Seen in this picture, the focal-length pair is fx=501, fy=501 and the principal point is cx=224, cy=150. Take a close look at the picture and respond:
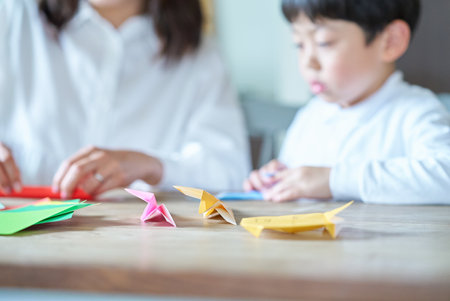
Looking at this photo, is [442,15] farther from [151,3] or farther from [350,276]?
[350,276]

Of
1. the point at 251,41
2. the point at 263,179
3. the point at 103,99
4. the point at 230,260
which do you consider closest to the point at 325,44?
the point at 263,179

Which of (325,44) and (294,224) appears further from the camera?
(325,44)

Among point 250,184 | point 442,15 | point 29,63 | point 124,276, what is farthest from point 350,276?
point 442,15

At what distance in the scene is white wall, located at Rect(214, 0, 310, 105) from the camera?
10.5 feet

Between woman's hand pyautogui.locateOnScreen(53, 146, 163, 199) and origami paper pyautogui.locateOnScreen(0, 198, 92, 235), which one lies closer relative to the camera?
origami paper pyautogui.locateOnScreen(0, 198, 92, 235)

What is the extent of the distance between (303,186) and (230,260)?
0.48m

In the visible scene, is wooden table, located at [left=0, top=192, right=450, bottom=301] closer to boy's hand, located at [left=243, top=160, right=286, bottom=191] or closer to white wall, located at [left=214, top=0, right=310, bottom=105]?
boy's hand, located at [left=243, top=160, right=286, bottom=191]

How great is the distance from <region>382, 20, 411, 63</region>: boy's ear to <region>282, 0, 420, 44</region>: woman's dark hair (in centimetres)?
1

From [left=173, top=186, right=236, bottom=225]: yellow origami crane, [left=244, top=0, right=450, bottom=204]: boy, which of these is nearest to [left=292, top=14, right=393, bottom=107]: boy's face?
[left=244, top=0, right=450, bottom=204]: boy

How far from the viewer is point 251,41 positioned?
327cm

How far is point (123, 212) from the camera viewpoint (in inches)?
26.5

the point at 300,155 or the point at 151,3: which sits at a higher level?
the point at 151,3

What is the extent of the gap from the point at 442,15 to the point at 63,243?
5.61 feet

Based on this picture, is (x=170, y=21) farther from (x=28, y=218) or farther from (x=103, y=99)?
(x=28, y=218)
